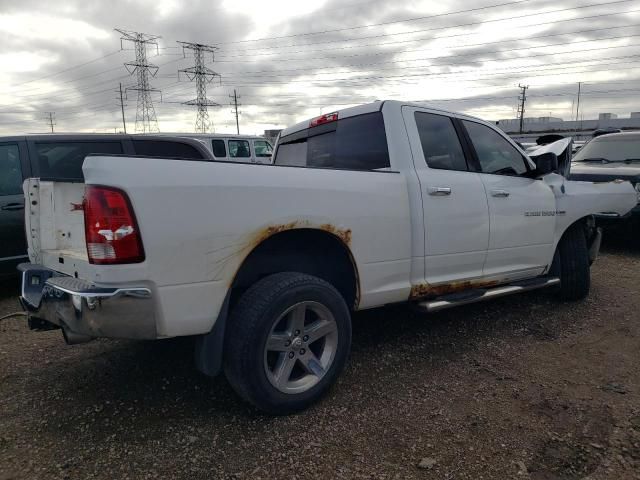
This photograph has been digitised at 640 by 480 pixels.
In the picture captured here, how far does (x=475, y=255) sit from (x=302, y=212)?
1653mm

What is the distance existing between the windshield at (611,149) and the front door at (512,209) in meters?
4.58

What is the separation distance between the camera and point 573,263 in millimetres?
4754

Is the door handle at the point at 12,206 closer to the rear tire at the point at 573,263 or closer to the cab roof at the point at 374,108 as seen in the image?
the cab roof at the point at 374,108

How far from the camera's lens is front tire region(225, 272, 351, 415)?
2.59 m

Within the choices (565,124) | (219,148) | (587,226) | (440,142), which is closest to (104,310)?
(440,142)

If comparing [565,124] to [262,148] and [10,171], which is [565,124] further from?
[10,171]

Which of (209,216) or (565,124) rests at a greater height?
(565,124)

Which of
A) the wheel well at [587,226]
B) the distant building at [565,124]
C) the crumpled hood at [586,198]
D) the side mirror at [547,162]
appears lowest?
the wheel well at [587,226]

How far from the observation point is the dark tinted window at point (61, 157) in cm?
540

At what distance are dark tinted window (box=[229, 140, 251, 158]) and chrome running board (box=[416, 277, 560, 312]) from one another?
11.8 metres

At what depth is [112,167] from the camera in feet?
7.45

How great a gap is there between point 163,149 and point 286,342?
4219 millimetres

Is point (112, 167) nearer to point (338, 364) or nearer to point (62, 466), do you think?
point (62, 466)

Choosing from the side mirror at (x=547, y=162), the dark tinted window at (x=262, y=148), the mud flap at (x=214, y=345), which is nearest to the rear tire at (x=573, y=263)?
the side mirror at (x=547, y=162)
